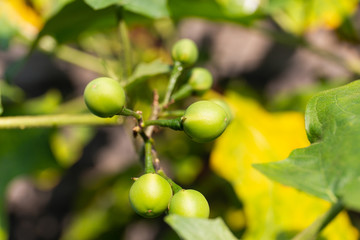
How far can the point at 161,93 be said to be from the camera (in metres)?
2.04

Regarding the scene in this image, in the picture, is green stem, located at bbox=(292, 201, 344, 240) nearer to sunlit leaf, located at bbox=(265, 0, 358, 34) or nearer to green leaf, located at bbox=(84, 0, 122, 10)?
green leaf, located at bbox=(84, 0, 122, 10)

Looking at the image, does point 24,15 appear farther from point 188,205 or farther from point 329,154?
point 329,154

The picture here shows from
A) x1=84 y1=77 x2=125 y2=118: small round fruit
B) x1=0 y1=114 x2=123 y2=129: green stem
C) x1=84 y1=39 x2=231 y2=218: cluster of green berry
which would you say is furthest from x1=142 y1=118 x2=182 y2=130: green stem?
x1=0 y1=114 x2=123 y2=129: green stem

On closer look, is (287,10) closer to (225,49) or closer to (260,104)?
(260,104)

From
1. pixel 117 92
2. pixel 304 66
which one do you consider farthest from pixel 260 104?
pixel 117 92

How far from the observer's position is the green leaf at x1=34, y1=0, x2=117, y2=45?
1.26 m

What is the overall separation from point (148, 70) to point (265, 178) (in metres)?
0.64

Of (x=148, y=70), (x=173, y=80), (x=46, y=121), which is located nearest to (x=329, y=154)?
(x=173, y=80)

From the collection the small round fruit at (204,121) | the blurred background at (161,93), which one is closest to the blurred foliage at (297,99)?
the blurred background at (161,93)

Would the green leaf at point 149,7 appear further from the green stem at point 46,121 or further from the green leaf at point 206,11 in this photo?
the green stem at point 46,121

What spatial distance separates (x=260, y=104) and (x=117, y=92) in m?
1.35

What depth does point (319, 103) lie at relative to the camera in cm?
88

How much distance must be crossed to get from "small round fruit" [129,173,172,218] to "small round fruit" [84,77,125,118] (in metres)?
0.17

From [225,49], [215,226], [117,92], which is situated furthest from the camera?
[225,49]
